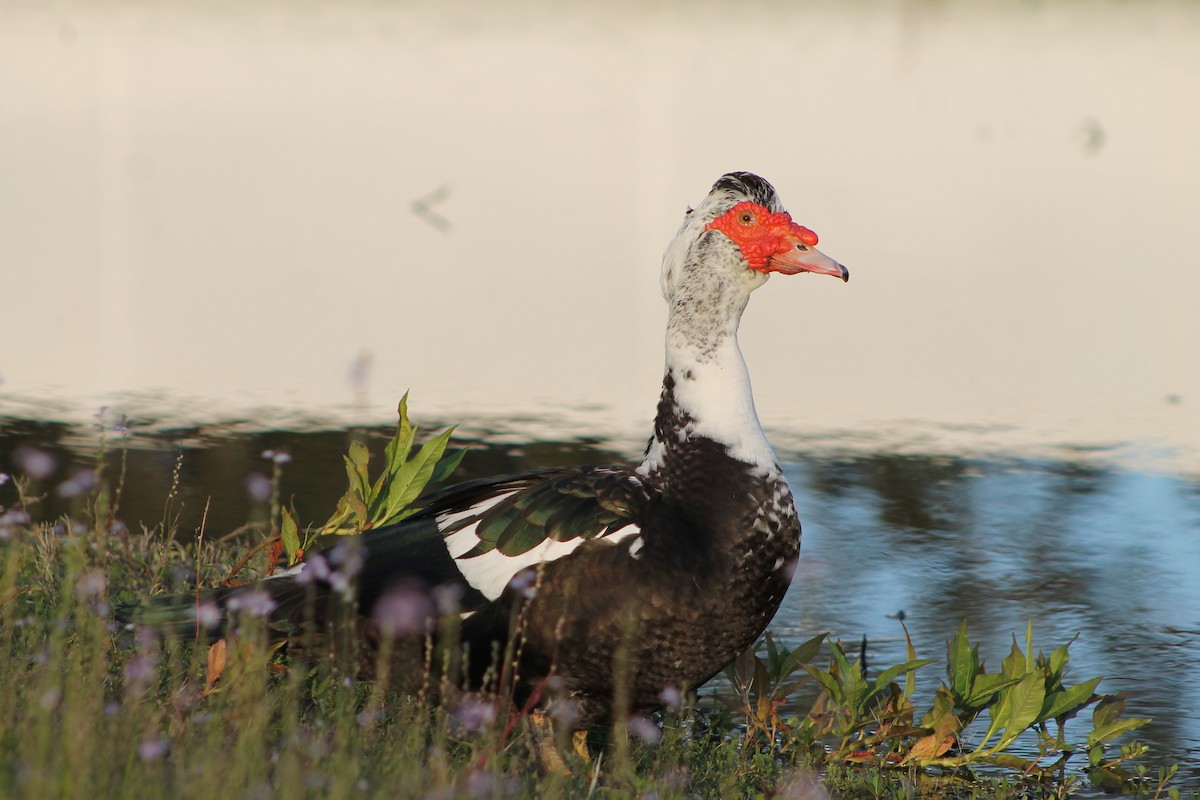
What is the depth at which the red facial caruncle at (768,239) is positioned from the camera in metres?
4.61

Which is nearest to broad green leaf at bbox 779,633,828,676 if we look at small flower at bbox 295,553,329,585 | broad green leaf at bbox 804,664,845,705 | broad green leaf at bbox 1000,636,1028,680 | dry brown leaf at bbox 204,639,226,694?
broad green leaf at bbox 804,664,845,705

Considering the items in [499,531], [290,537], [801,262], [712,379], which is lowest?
[290,537]

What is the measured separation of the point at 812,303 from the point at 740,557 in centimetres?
647

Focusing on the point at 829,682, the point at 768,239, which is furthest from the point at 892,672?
the point at 768,239

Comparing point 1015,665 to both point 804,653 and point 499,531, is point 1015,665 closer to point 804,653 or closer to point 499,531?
point 804,653

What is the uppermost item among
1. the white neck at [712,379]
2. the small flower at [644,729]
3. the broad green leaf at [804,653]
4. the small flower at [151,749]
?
the white neck at [712,379]

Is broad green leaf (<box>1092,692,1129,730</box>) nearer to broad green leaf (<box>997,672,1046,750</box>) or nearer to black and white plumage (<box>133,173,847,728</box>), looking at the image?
broad green leaf (<box>997,672,1046,750</box>)

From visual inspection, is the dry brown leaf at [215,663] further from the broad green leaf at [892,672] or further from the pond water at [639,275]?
the broad green leaf at [892,672]

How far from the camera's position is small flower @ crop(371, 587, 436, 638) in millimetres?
4176

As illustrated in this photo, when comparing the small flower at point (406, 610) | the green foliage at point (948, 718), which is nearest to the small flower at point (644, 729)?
the green foliage at point (948, 718)

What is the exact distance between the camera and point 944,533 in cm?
675

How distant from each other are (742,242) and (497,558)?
45.6 inches

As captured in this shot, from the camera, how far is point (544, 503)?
4.37 metres

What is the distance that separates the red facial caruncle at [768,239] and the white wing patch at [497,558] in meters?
0.92
